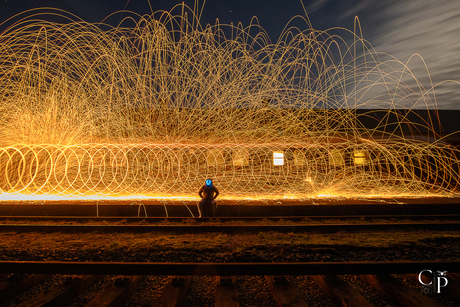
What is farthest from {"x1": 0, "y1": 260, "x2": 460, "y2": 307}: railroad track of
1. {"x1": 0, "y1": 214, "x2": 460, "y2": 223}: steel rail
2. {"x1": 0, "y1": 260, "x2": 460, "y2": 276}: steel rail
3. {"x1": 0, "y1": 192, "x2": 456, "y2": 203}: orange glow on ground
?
{"x1": 0, "y1": 192, "x2": 456, "y2": 203}: orange glow on ground

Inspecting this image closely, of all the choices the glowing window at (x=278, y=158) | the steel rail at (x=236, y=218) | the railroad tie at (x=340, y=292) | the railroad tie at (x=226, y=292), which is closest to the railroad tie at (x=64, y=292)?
the railroad tie at (x=226, y=292)

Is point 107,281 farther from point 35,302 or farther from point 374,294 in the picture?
point 374,294

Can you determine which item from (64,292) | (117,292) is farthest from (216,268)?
(64,292)

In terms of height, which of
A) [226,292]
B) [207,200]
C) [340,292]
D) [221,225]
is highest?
[207,200]

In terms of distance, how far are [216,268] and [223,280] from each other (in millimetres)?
209

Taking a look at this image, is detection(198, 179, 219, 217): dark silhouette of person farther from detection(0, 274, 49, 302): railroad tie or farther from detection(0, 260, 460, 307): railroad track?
detection(0, 274, 49, 302): railroad tie

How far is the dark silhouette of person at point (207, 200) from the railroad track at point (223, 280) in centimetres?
335

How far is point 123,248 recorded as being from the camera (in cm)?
522

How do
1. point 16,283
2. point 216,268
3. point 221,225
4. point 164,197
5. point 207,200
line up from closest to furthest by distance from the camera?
1. point 16,283
2. point 216,268
3. point 221,225
4. point 207,200
5. point 164,197

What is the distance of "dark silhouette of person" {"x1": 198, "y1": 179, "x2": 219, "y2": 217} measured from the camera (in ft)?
23.7

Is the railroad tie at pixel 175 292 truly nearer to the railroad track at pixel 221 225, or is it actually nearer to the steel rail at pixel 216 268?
the steel rail at pixel 216 268

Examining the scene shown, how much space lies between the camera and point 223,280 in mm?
3732

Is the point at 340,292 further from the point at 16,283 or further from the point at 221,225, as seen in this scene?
the point at 16,283

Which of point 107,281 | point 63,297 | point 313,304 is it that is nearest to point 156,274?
point 107,281
